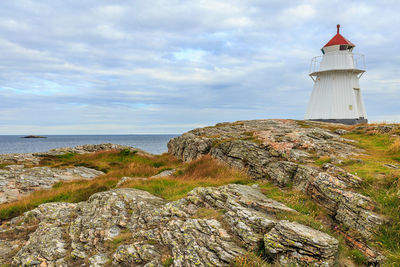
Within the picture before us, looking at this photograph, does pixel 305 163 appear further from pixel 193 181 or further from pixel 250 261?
pixel 250 261

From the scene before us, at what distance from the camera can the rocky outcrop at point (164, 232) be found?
8.00 meters

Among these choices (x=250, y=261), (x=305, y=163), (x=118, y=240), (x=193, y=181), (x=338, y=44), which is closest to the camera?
(x=250, y=261)

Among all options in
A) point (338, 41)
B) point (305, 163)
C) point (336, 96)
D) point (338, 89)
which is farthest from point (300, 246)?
point (338, 41)

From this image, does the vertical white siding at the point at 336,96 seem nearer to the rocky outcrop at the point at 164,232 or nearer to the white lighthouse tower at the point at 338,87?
the white lighthouse tower at the point at 338,87

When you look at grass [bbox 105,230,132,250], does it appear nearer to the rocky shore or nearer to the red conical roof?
the rocky shore

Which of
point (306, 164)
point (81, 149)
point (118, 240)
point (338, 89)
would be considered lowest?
point (118, 240)

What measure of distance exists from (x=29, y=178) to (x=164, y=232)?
19786 millimetres

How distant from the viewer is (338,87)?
35.3 metres

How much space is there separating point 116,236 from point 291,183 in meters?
9.86

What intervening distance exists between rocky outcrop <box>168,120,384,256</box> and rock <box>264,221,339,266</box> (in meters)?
2.08

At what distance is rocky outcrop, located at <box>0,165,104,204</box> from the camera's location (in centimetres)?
2011

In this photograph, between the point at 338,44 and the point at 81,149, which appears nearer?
the point at 338,44

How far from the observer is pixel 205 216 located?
34.2ft

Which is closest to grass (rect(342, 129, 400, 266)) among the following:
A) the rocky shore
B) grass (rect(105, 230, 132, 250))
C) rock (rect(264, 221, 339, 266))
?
the rocky shore
